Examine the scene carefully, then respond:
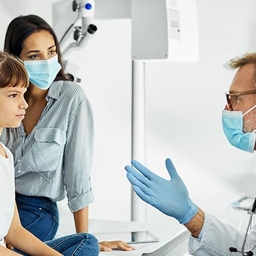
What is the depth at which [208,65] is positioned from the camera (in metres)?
3.99

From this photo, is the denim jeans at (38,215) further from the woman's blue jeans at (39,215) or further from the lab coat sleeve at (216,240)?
the lab coat sleeve at (216,240)

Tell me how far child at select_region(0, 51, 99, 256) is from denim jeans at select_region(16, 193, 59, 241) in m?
0.31

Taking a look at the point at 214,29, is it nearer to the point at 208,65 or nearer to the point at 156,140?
the point at 208,65

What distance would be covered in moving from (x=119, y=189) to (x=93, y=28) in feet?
4.71

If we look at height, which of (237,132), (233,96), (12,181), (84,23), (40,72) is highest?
(84,23)

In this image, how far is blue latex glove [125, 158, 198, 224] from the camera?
6.01 ft

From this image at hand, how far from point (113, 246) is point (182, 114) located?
1956mm

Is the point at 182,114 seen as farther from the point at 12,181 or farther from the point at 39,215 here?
the point at 12,181

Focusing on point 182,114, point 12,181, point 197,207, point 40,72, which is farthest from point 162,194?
point 182,114

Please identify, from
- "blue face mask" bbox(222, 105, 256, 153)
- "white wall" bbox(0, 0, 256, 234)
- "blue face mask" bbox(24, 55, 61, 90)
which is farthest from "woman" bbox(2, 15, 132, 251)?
"white wall" bbox(0, 0, 256, 234)

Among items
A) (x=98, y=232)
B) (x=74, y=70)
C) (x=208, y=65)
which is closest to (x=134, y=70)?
(x=74, y=70)

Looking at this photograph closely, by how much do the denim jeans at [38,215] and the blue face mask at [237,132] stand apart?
0.79m

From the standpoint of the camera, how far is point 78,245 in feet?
6.10

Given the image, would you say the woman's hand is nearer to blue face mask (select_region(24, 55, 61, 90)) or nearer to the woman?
the woman
